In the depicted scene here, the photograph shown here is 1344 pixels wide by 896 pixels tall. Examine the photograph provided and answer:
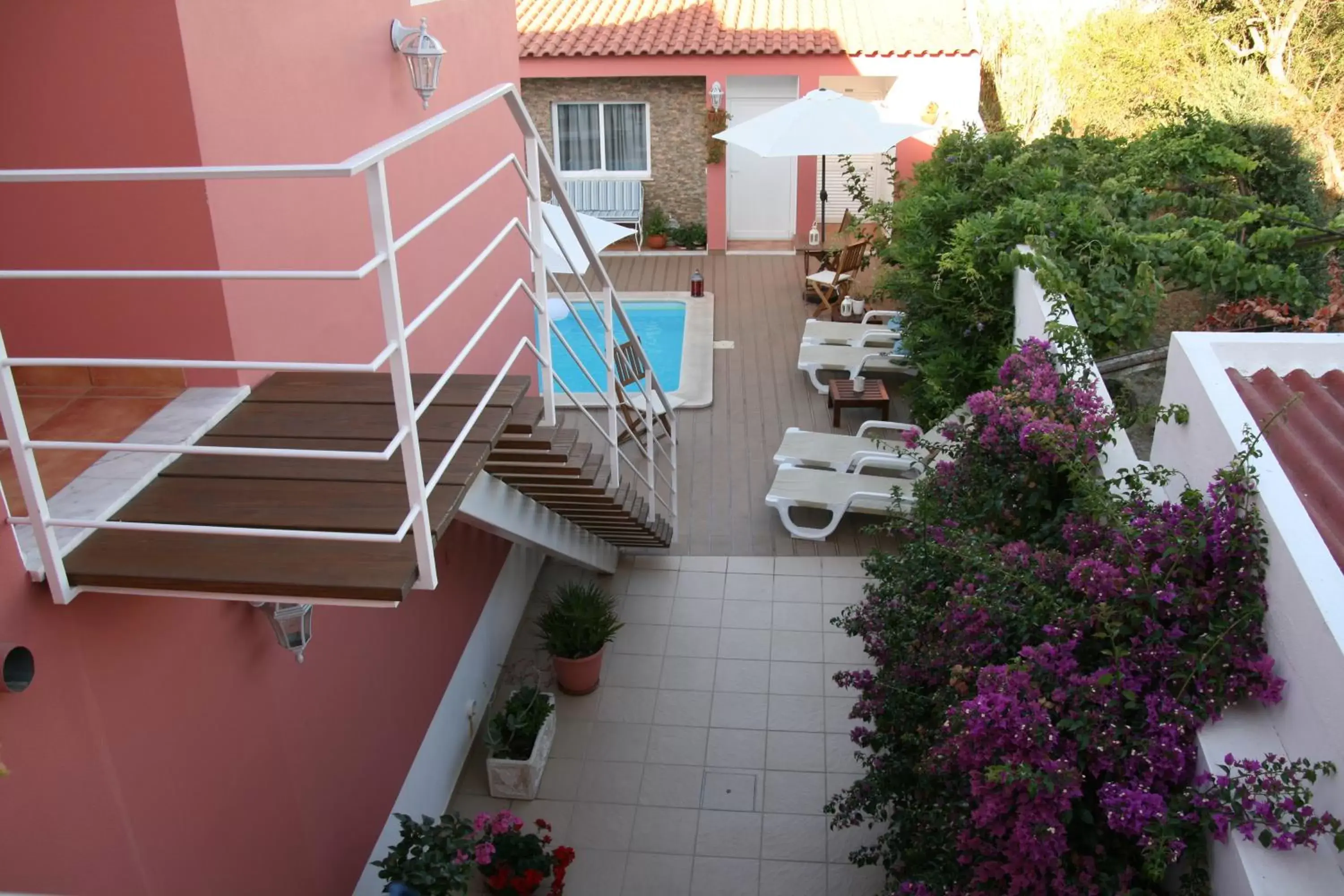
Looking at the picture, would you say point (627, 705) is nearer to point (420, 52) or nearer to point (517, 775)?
point (517, 775)

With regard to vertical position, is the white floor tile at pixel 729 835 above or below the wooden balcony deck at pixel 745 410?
below

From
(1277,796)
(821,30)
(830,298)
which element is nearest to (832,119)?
(830,298)

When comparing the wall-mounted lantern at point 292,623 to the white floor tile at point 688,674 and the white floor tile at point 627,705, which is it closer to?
the white floor tile at point 627,705

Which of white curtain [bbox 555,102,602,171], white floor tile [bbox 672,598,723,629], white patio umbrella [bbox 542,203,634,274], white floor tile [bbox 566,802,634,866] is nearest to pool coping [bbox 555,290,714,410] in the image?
white patio umbrella [bbox 542,203,634,274]

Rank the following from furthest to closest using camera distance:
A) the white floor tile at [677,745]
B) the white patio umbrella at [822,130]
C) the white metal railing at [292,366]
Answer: the white patio umbrella at [822,130] → the white floor tile at [677,745] → the white metal railing at [292,366]

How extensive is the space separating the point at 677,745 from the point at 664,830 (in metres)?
0.68

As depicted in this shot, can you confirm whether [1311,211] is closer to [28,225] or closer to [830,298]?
[830,298]

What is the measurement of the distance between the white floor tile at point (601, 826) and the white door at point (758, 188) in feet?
40.9

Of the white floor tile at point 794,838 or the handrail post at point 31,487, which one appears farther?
the white floor tile at point 794,838

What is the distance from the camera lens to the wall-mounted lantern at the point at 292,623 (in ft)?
12.3

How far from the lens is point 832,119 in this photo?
1211 centimetres

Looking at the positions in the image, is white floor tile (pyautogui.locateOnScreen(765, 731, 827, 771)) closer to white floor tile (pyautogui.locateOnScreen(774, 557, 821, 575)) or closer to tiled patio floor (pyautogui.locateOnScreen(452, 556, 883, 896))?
tiled patio floor (pyautogui.locateOnScreen(452, 556, 883, 896))

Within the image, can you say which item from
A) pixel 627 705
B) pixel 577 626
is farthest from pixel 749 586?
pixel 577 626

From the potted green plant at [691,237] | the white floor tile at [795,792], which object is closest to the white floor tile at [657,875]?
the white floor tile at [795,792]
